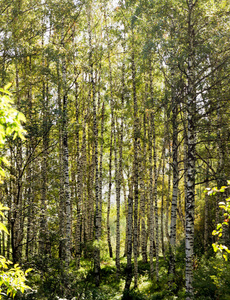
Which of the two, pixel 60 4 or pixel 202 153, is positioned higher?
pixel 60 4

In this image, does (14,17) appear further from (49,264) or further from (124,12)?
(49,264)

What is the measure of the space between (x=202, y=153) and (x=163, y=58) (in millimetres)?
9474

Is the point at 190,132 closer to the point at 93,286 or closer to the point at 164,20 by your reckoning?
the point at 164,20

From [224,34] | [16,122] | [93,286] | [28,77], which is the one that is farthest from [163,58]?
[93,286]

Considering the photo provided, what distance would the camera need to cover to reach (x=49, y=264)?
767cm

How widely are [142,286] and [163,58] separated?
10443 mm

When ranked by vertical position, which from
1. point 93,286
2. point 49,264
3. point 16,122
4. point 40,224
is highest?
point 16,122

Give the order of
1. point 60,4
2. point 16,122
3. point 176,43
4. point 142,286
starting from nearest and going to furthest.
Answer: point 16,122
point 176,43
point 60,4
point 142,286

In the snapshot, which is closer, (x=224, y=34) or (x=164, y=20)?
(x=224, y=34)

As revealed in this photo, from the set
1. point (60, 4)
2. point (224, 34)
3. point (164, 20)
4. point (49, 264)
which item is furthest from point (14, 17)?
point (49, 264)

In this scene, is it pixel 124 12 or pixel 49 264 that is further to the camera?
pixel 124 12

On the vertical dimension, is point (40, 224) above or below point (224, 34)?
below

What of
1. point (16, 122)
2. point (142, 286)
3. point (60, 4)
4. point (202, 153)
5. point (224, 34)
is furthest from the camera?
point (202, 153)

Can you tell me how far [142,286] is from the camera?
11836 millimetres
